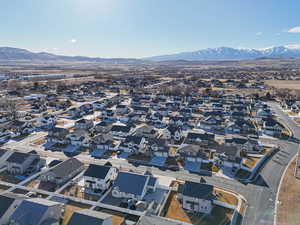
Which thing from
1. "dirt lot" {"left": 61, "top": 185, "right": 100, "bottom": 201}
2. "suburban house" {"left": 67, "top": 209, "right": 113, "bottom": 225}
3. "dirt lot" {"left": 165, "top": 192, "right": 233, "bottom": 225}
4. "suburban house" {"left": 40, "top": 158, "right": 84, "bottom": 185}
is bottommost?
"dirt lot" {"left": 165, "top": 192, "right": 233, "bottom": 225}

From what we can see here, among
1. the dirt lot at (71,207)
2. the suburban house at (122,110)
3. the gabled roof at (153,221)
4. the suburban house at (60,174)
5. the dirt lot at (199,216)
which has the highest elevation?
the suburban house at (122,110)

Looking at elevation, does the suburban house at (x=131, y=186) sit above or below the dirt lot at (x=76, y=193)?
above

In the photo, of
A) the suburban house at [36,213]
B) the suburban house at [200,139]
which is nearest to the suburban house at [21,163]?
the suburban house at [36,213]

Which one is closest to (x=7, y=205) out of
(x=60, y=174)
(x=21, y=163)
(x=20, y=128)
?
(x=60, y=174)

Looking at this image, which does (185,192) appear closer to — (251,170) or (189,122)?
(251,170)

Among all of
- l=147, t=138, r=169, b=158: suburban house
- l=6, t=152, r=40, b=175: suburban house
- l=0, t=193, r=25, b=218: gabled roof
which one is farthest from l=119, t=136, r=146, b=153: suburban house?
l=0, t=193, r=25, b=218: gabled roof

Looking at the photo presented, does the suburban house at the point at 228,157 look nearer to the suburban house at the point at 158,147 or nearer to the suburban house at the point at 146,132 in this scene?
the suburban house at the point at 158,147

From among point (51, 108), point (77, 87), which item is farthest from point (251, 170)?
point (77, 87)

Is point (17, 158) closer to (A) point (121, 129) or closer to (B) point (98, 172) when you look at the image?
(B) point (98, 172)

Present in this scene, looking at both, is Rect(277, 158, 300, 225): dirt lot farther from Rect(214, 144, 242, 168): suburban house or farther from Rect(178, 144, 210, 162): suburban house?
Rect(178, 144, 210, 162): suburban house
